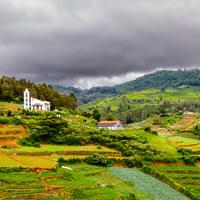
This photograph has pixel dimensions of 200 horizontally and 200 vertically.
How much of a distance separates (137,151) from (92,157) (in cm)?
1236

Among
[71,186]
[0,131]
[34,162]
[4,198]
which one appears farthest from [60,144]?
[4,198]

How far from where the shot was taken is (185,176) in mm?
59281

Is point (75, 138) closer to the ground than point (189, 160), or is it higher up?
higher up

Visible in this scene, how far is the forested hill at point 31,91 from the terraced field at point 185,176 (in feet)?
267

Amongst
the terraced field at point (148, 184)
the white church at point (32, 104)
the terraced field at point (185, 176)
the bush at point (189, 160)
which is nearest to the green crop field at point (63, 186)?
the terraced field at point (148, 184)

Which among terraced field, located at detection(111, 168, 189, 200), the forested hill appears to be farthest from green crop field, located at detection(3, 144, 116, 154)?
the forested hill

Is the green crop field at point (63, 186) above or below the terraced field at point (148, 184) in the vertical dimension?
above

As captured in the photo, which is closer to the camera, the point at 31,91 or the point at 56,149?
the point at 56,149

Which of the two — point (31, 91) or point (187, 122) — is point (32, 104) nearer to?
point (31, 91)

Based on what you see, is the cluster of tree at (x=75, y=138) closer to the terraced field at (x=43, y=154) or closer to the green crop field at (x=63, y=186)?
the terraced field at (x=43, y=154)

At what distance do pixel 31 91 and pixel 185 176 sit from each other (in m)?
92.9

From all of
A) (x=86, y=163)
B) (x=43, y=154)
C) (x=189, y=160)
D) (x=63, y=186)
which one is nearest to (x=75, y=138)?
(x=43, y=154)

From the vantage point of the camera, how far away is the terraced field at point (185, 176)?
52612 mm

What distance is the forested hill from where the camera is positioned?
137 metres
